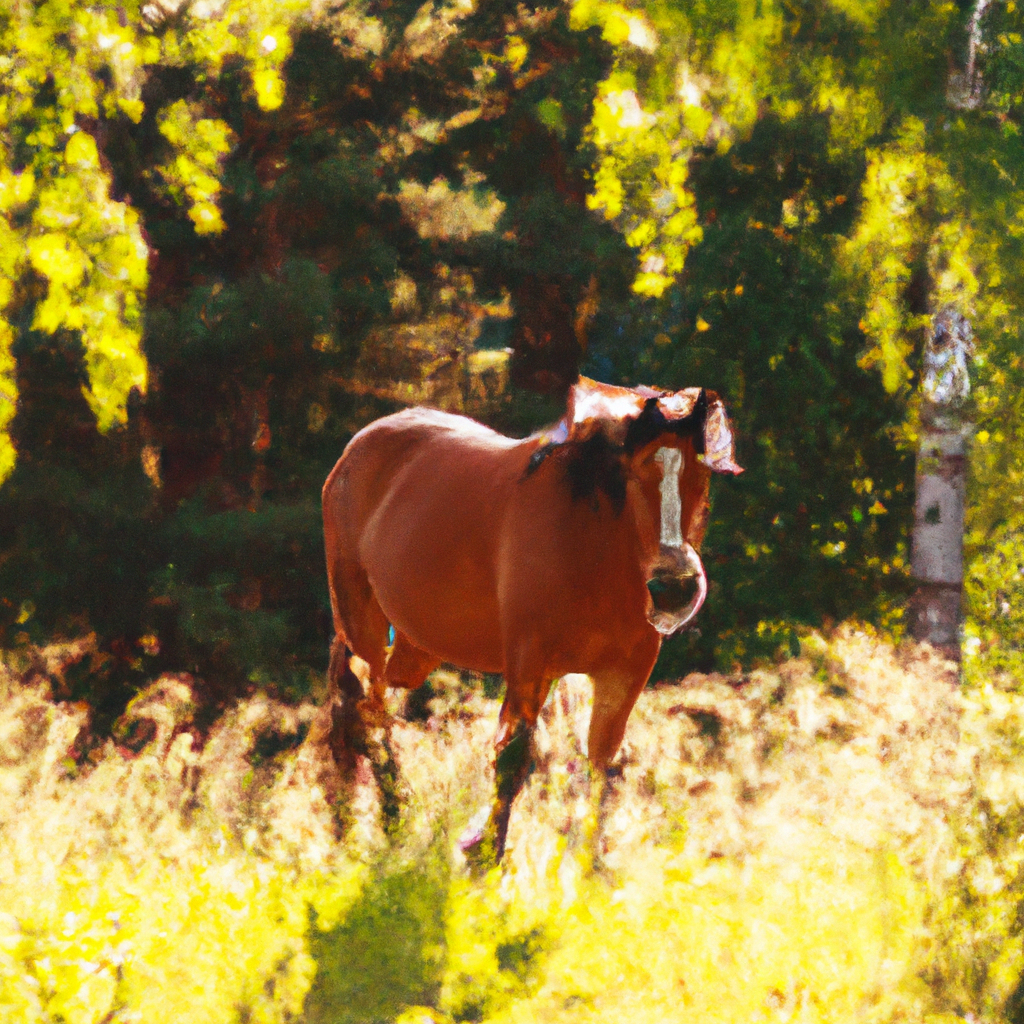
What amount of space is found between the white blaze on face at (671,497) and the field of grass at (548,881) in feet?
3.15

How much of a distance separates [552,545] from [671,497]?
1.00ft

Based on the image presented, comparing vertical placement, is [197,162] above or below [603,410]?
above

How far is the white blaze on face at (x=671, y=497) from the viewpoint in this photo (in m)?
1.69

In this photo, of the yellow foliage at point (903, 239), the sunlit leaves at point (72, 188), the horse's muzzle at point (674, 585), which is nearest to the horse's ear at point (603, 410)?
the horse's muzzle at point (674, 585)

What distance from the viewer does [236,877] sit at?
279 cm

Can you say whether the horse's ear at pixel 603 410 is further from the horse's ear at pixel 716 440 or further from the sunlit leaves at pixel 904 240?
the sunlit leaves at pixel 904 240

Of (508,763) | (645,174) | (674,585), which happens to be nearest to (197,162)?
(645,174)

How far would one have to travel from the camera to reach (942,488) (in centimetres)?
387

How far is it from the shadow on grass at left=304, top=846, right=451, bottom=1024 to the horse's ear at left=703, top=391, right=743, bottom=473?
1339 millimetres

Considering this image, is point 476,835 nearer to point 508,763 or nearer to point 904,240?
point 508,763

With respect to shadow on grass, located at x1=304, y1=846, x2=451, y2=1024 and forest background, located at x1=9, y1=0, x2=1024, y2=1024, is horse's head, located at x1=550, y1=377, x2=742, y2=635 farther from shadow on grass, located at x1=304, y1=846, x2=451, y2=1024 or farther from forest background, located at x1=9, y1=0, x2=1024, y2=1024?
shadow on grass, located at x1=304, y1=846, x2=451, y2=1024

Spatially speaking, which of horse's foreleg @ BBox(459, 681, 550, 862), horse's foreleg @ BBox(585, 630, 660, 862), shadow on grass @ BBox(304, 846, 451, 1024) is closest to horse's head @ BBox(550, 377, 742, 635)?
horse's foreleg @ BBox(585, 630, 660, 862)

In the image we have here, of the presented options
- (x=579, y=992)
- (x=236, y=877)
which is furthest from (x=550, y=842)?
(x=236, y=877)

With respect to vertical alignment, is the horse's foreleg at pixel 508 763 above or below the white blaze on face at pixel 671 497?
below
